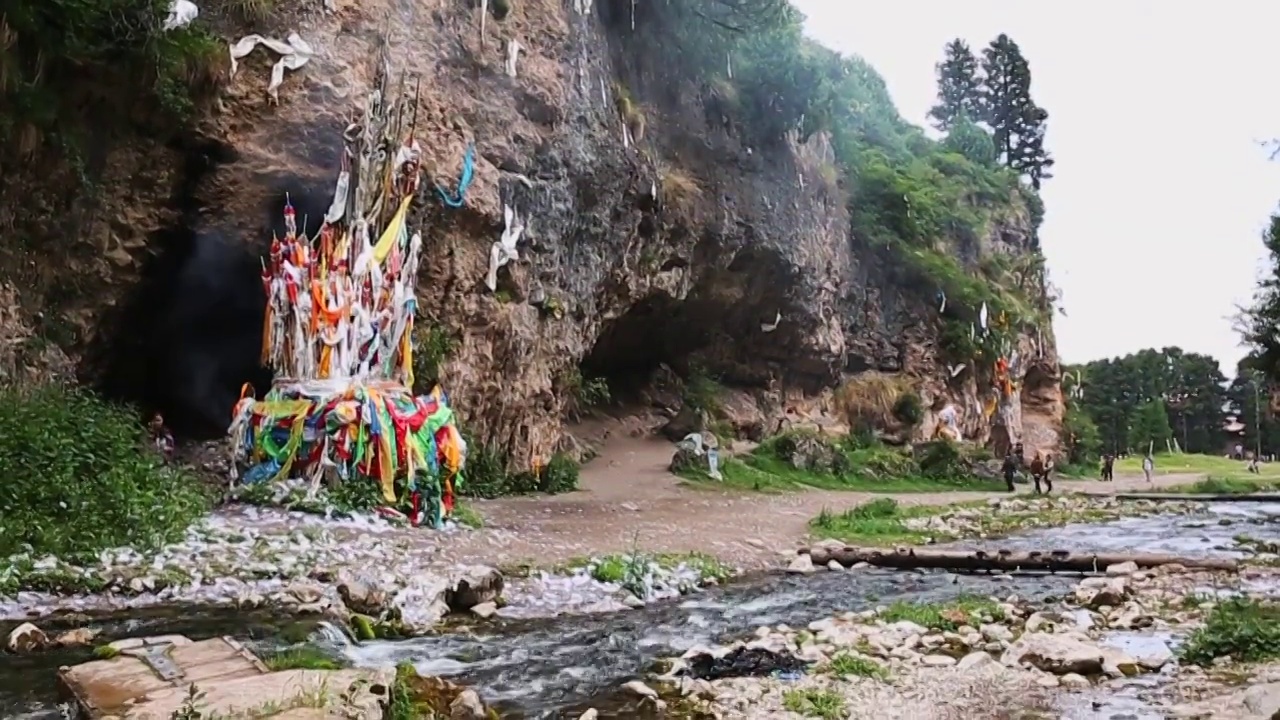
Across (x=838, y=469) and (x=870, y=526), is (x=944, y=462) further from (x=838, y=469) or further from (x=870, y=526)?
(x=870, y=526)

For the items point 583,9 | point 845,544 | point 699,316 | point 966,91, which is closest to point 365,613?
point 845,544

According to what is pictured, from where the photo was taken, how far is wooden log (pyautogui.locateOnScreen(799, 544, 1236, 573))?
41.7 feet

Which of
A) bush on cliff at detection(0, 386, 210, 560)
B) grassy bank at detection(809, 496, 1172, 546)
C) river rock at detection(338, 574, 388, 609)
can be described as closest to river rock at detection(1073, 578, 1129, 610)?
grassy bank at detection(809, 496, 1172, 546)

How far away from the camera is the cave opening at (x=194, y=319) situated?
1656cm

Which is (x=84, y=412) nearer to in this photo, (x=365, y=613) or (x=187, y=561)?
(x=187, y=561)

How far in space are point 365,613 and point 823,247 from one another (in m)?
29.0

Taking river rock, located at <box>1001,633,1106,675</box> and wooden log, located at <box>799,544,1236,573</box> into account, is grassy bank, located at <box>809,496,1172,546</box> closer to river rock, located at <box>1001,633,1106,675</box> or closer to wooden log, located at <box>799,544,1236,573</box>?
wooden log, located at <box>799,544,1236,573</box>

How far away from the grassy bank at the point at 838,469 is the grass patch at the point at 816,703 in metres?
18.5

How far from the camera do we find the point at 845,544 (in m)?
14.9

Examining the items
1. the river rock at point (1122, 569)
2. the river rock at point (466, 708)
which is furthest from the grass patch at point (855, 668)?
the river rock at point (1122, 569)

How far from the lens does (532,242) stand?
2227 cm

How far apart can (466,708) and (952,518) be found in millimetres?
16688

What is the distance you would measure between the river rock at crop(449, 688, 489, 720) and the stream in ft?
2.43

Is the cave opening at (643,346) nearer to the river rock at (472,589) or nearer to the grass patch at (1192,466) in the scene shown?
the river rock at (472,589)
